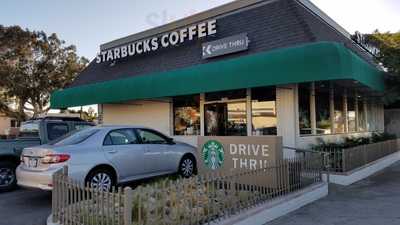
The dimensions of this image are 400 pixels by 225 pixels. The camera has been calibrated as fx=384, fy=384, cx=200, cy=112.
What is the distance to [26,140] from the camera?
10.5 meters

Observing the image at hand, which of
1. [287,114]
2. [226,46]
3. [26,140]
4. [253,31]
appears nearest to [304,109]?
[287,114]

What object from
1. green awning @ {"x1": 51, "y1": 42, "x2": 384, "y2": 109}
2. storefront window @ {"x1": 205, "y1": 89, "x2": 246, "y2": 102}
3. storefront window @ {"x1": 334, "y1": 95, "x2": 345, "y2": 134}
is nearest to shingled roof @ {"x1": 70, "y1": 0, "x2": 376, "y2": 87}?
green awning @ {"x1": 51, "y1": 42, "x2": 384, "y2": 109}

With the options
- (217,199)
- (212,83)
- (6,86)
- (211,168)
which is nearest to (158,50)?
(212,83)

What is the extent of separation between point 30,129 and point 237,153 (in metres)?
6.64

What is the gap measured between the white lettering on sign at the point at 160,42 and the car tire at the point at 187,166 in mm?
5257

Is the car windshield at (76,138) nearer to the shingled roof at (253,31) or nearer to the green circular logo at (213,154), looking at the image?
the green circular logo at (213,154)

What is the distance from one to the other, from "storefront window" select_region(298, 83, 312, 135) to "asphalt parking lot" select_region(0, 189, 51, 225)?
7.83m

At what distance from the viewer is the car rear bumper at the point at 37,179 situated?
7.86 meters

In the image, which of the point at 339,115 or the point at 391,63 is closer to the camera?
the point at 391,63

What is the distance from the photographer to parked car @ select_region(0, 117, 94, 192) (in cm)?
1009

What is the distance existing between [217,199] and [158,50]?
1088 centimetres

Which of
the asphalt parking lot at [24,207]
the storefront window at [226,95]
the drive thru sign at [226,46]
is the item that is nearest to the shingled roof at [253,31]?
the drive thru sign at [226,46]

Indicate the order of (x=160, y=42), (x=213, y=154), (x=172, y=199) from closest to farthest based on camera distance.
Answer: (x=172, y=199), (x=213, y=154), (x=160, y=42)

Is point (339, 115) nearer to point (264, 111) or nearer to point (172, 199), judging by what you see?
point (264, 111)
